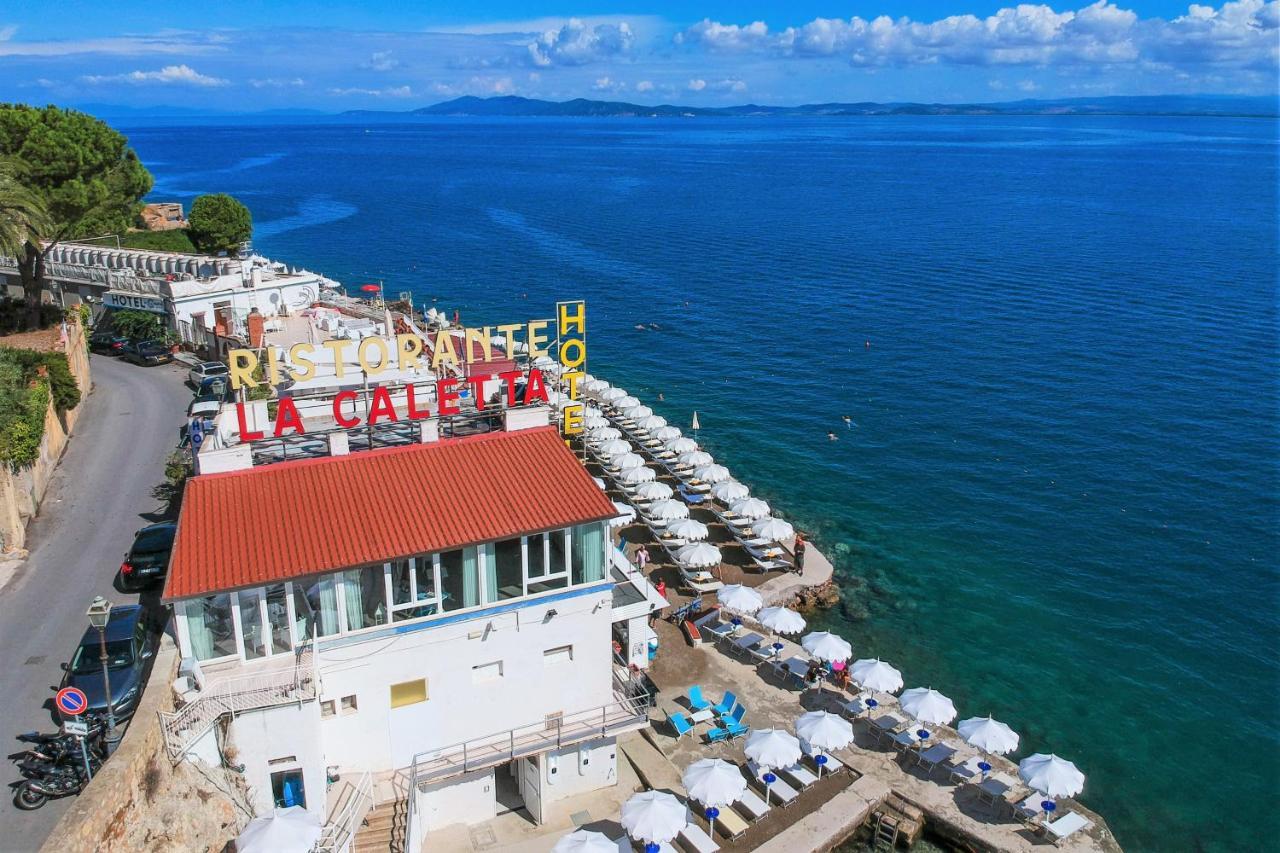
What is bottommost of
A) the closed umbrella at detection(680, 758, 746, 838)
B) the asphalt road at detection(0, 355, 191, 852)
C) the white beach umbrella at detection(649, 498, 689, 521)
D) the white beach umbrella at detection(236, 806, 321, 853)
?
the closed umbrella at detection(680, 758, 746, 838)

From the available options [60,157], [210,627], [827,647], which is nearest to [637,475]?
[827,647]

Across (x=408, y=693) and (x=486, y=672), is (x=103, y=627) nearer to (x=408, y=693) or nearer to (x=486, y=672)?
(x=408, y=693)

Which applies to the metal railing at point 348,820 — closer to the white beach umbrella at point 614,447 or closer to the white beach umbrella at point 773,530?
the white beach umbrella at point 773,530

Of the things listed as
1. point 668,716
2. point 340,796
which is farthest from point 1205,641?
point 340,796

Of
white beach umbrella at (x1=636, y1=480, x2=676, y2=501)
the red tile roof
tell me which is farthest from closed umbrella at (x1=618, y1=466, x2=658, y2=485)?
the red tile roof

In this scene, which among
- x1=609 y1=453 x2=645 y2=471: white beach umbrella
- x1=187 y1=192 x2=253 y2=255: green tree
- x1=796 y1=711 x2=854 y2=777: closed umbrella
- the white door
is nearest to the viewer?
the white door

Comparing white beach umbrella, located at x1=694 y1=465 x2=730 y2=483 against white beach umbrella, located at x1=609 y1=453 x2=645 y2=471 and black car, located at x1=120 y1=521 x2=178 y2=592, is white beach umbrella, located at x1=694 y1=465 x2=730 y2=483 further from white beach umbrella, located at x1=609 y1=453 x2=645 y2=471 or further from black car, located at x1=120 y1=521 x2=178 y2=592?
black car, located at x1=120 y1=521 x2=178 y2=592

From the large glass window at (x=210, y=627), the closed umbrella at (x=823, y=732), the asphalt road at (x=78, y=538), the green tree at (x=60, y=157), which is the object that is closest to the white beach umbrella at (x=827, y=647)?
the closed umbrella at (x=823, y=732)
